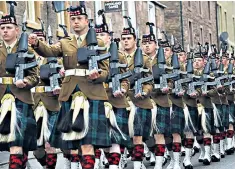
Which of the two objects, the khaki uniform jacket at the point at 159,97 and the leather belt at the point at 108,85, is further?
the khaki uniform jacket at the point at 159,97

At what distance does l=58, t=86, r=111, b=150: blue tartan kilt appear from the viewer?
22.5 feet

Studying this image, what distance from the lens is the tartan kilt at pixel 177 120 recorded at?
9.64 m

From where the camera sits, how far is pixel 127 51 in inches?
358

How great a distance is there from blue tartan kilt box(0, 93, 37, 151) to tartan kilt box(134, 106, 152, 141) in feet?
6.34

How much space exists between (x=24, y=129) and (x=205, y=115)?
4517 millimetres

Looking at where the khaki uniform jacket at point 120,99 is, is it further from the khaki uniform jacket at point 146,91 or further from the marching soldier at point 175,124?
the marching soldier at point 175,124

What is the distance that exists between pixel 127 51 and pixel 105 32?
1.28 feet

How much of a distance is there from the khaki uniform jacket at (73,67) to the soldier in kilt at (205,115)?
154 inches

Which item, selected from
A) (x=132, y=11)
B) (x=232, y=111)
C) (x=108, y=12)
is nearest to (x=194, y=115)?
(x=232, y=111)

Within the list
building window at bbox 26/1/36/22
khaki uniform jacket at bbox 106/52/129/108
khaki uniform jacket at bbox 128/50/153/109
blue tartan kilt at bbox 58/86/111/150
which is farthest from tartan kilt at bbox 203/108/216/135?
building window at bbox 26/1/36/22

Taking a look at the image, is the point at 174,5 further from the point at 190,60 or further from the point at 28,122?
the point at 28,122

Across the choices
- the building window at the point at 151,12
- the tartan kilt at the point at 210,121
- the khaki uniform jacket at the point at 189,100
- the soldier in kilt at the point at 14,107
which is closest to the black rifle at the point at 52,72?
the soldier in kilt at the point at 14,107

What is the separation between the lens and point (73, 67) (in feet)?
23.2

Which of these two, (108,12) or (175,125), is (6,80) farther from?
(108,12)
